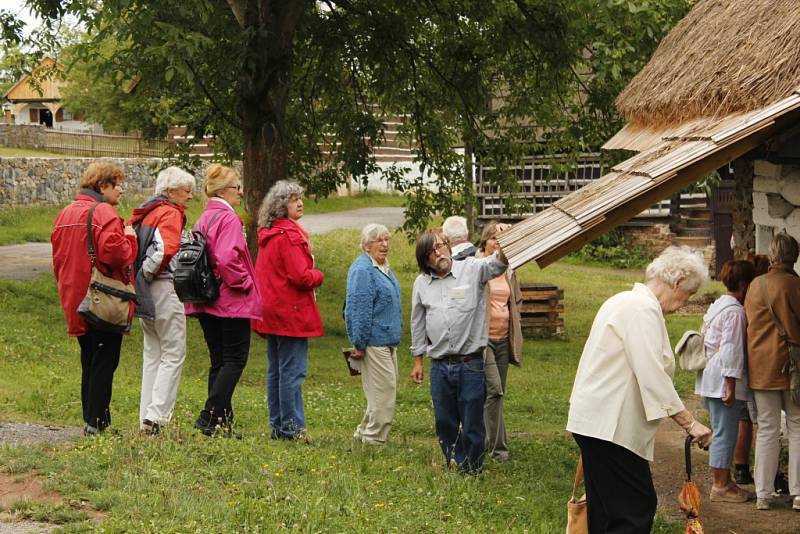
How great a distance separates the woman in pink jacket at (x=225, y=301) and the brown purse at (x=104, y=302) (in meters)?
0.44

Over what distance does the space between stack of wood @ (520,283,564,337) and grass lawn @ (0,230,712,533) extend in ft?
13.4

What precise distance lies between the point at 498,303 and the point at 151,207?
8.42 feet

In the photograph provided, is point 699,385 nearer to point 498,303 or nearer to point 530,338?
point 498,303

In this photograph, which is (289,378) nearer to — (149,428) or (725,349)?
(149,428)

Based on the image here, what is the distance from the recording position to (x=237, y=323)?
24.9 feet

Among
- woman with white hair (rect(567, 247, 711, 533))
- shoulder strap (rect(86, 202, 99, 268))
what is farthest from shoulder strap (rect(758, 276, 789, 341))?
shoulder strap (rect(86, 202, 99, 268))

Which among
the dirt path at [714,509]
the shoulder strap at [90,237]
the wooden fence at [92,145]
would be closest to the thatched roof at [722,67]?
the dirt path at [714,509]

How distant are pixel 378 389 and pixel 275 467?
150 cm

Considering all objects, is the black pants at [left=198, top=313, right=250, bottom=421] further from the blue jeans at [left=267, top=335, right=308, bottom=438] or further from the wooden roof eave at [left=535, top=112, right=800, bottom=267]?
the wooden roof eave at [left=535, top=112, right=800, bottom=267]

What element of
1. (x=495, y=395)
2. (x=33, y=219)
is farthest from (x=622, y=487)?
(x=33, y=219)

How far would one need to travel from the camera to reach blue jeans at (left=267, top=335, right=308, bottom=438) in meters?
7.94

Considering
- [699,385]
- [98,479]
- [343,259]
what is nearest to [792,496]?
[699,385]

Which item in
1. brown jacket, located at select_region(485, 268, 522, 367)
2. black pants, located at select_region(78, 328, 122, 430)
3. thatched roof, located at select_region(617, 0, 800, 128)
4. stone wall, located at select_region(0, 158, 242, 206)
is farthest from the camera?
stone wall, located at select_region(0, 158, 242, 206)

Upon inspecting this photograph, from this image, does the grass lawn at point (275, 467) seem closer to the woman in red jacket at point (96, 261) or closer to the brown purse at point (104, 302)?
the woman in red jacket at point (96, 261)
